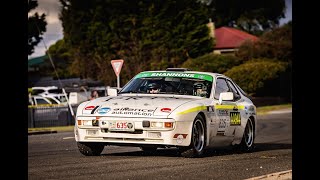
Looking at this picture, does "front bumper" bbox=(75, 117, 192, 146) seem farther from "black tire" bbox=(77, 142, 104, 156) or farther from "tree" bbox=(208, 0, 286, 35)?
"tree" bbox=(208, 0, 286, 35)

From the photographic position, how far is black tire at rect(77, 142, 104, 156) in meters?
11.7

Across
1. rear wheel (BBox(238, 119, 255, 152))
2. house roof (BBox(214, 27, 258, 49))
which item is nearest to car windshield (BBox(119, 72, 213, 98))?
rear wheel (BBox(238, 119, 255, 152))

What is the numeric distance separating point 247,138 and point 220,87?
1.37 metres

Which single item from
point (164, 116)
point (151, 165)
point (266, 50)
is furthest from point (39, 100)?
point (151, 165)

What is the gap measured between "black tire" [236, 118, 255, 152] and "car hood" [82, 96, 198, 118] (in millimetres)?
2376

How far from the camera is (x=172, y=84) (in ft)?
41.2

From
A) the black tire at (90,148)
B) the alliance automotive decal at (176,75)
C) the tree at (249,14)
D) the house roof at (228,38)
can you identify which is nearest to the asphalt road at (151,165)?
the black tire at (90,148)

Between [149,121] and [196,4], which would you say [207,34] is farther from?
[149,121]

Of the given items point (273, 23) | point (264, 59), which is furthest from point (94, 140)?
point (273, 23)

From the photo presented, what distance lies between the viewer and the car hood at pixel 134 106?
11133 mm

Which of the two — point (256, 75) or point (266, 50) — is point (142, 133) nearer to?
point (256, 75)
